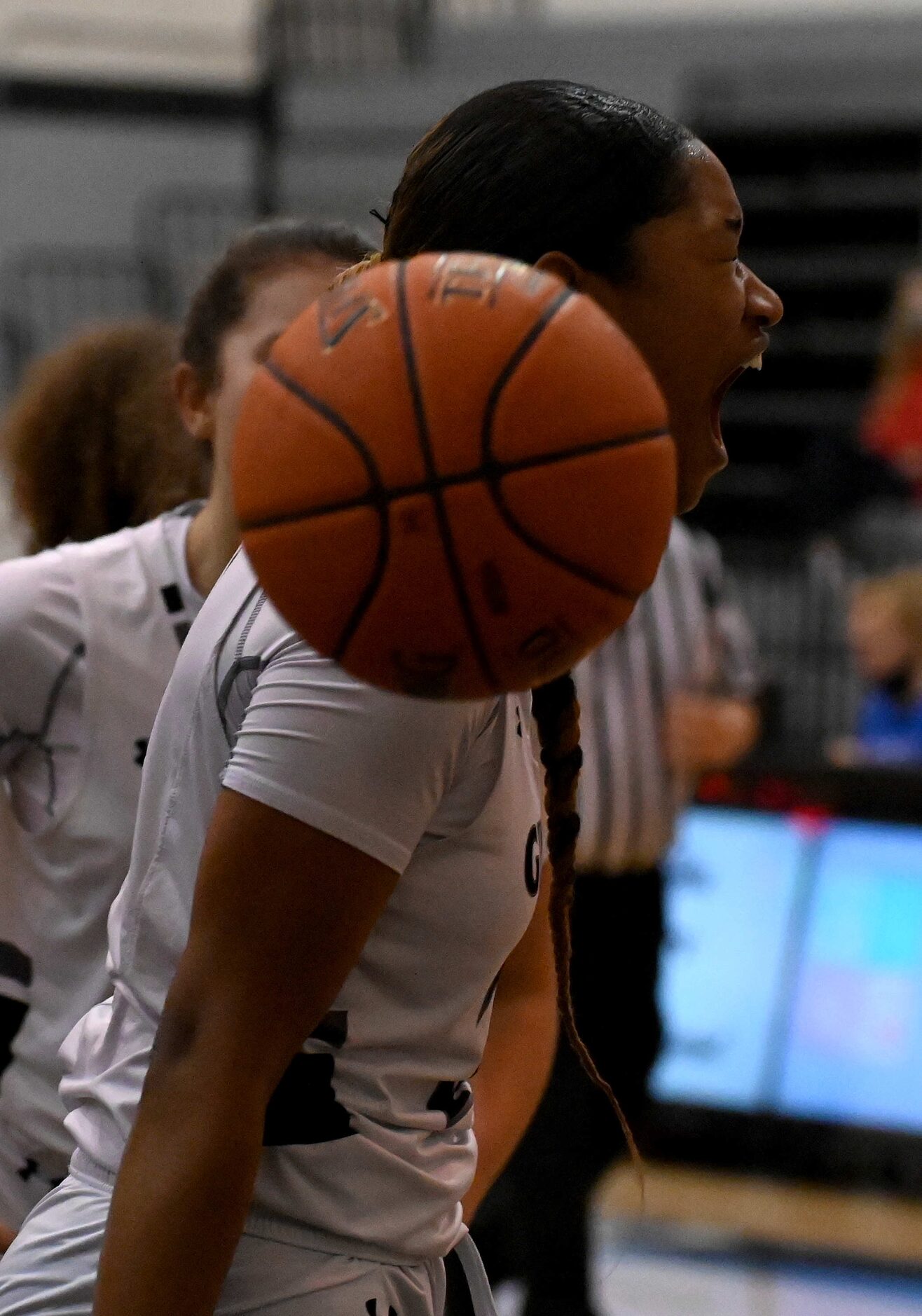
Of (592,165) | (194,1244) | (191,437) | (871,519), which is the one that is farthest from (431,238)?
(871,519)

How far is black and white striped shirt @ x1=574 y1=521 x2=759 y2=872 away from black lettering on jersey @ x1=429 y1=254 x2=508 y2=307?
9.87 ft

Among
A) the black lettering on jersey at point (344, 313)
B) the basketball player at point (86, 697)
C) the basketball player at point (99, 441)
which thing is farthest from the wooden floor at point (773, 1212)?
the black lettering on jersey at point (344, 313)

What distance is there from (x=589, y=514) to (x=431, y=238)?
286mm

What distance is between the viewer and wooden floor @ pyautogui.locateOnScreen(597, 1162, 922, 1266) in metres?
4.78

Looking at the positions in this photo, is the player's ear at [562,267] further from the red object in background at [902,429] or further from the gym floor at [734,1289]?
the red object in background at [902,429]

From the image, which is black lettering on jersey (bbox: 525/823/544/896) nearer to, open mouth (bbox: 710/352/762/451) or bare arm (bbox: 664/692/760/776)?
open mouth (bbox: 710/352/762/451)

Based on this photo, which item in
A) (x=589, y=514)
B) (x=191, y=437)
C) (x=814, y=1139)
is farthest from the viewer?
(x=814, y=1139)

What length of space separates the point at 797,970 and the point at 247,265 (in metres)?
3.62

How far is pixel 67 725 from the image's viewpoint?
1.92 meters

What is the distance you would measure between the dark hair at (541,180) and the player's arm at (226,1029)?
0.43 m

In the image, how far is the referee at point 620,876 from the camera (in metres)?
4.12

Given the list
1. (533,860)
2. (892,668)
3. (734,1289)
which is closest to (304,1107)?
(533,860)

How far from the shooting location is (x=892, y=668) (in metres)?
6.07

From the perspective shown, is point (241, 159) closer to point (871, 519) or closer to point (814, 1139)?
point (871, 519)
